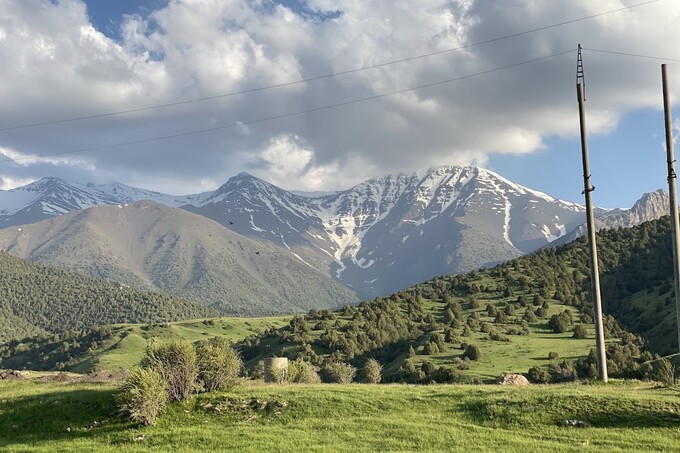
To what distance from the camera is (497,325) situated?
468 feet

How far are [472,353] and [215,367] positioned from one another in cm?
8691

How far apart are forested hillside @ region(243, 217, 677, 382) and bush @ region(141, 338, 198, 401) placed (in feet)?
213

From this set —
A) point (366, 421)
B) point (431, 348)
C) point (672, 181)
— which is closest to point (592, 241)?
point (672, 181)

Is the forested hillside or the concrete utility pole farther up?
the concrete utility pole

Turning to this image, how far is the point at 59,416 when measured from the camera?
32500mm

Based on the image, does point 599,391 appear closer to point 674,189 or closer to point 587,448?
point 587,448

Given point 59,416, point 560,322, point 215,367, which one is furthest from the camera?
point 560,322

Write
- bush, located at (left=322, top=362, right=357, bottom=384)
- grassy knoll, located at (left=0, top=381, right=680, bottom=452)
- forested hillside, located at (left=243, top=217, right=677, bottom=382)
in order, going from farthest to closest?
1. forested hillside, located at (left=243, top=217, right=677, bottom=382)
2. bush, located at (left=322, top=362, right=357, bottom=384)
3. grassy knoll, located at (left=0, top=381, right=680, bottom=452)

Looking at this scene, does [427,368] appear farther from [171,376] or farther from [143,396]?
[143,396]

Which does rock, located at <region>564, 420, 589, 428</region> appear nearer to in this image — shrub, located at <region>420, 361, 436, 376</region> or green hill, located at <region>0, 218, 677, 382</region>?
green hill, located at <region>0, 218, 677, 382</region>

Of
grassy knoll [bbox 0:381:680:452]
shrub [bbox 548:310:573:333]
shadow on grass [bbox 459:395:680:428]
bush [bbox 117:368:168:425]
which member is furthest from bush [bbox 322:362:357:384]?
shadow on grass [bbox 459:395:680:428]

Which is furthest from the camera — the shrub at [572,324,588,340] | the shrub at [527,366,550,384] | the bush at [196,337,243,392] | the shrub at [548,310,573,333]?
the shrub at [548,310,573,333]

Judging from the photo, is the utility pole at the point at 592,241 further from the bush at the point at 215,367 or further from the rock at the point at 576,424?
the bush at the point at 215,367

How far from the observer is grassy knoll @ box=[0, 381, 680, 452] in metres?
25.8
